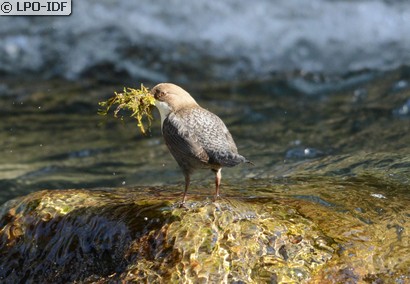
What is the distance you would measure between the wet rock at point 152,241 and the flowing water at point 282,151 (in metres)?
A: 0.17

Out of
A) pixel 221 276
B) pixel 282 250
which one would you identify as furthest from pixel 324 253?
pixel 221 276

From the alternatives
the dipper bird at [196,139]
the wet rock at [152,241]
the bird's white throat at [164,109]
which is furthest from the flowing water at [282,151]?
the bird's white throat at [164,109]

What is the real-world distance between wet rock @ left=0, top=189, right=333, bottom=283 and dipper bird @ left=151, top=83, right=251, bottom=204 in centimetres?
23

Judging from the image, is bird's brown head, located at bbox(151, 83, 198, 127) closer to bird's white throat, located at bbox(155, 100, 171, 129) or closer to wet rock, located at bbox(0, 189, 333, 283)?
bird's white throat, located at bbox(155, 100, 171, 129)

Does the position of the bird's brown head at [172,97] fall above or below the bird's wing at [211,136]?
above

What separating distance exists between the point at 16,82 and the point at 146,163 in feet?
11.1

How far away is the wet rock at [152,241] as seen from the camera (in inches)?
140

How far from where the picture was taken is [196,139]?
3748 mm

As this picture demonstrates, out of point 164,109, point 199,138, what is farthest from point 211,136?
point 164,109

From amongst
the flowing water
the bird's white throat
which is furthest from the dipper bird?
the flowing water

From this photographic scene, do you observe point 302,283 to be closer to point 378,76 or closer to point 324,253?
point 324,253

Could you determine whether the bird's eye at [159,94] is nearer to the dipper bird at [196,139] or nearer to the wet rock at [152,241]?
the dipper bird at [196,139]

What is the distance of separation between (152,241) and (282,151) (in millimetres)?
3461

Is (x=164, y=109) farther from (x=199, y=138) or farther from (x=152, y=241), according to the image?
(x=152, y=241)
